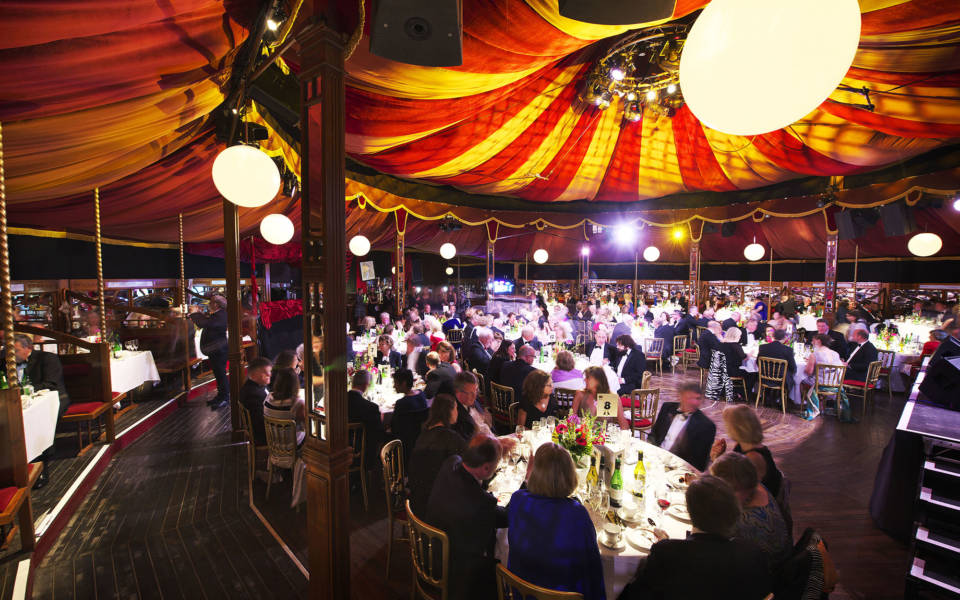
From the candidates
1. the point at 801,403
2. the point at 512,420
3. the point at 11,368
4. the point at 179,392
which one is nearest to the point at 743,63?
the point at 512,420

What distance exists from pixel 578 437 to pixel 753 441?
1.13 metres

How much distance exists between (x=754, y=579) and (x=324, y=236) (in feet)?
8.02

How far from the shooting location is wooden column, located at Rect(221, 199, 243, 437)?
4.62m

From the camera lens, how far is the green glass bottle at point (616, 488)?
7.72 feet

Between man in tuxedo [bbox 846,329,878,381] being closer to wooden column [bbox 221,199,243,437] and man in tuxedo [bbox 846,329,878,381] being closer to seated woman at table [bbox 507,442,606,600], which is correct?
seated woman at table [bbox 507,442,606,600]

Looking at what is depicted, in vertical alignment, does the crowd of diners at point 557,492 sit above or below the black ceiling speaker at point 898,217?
below

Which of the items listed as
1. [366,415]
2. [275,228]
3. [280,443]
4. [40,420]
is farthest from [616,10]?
[40,420]

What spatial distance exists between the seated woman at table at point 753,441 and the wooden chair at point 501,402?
2253mm

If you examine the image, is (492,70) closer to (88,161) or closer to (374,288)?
(88,161)

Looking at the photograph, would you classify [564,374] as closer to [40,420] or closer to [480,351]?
[480,351]

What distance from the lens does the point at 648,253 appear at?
10.9m

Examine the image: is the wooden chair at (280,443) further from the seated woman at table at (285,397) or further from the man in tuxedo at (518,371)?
the man in tuxedo at (518,371)

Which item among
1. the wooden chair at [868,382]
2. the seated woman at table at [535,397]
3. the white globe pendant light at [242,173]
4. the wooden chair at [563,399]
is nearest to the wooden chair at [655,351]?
the wooden chair at [868,382]

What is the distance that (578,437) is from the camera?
2.63 metres
